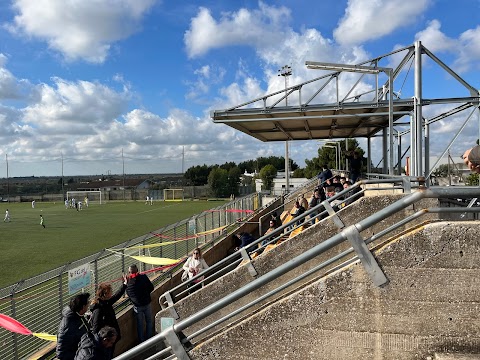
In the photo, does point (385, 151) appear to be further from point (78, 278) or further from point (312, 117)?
point (78, 278)

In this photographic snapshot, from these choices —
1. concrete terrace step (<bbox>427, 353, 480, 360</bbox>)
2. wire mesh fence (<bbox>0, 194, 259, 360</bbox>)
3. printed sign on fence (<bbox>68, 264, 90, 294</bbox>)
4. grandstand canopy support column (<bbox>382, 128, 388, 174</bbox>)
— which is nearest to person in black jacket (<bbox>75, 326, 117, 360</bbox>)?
wire mesh fence (<bbox>0, 194, 259, 360</bbox>)

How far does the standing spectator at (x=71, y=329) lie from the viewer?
4625 mm

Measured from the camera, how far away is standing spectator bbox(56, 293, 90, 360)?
15.2 feet

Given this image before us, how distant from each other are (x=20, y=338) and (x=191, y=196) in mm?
75287

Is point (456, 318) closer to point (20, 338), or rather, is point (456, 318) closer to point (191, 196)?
point (20, 338)

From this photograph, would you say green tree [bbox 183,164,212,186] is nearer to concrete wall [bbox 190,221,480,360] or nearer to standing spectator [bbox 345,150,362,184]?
standing spectator [bbox 345,150,362,184]

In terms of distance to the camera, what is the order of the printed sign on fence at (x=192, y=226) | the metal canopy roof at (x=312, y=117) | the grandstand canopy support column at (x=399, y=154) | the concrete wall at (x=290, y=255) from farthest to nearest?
1. the printed sign on fence at (x=192, y=226)
2. the grandstand canopy support column at (x=399, y=154)
3. the metal canopy roof at (x=312, y=117)
4. the concrete wall at (x=290, y=255)

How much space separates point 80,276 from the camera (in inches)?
295

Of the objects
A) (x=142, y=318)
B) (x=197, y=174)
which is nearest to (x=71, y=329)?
(x=142, y=318)

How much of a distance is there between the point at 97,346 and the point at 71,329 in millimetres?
934

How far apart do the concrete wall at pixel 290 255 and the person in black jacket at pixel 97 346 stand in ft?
5.59

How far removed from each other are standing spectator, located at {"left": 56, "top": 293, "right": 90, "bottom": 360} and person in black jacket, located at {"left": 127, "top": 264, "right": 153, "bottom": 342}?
225cm

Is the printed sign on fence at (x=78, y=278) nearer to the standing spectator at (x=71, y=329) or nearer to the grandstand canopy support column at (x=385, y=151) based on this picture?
the standing spectator at (x=71, y=329)

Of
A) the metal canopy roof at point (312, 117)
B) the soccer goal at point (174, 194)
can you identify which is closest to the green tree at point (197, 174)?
the soccer goal at point (174, 194)
